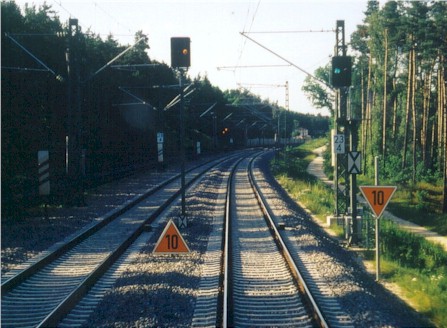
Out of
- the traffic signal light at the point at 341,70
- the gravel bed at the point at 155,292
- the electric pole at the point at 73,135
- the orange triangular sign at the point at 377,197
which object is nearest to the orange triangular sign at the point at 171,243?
the gravel bed at the point at 155,292

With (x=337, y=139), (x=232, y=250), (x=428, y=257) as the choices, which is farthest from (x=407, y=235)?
(x=232, y=250)

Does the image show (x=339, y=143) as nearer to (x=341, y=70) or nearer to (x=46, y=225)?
(x=341, y=70)

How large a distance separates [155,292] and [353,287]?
155 inches

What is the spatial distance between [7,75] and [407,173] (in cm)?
3851

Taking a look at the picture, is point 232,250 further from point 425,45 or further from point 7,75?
point 425,45

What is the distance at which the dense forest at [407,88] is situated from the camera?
154ft

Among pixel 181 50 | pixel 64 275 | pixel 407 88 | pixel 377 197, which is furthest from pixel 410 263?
pixel 407 88

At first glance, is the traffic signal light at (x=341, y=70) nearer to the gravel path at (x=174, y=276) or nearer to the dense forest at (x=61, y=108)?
the gravel path at (x=174, y=276)

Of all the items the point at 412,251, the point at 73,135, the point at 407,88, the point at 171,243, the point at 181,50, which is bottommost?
the point at 412,251

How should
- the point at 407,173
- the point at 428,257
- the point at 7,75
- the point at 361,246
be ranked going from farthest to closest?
1. the point at 407,173
2. the point at 7,75
3. the point at 428,257
4. the point at 361,246

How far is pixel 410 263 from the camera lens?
18.9 meters

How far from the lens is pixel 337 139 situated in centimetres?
2062

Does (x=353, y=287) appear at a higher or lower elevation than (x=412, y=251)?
higher

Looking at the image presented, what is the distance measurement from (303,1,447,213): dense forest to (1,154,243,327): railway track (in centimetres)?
2698
